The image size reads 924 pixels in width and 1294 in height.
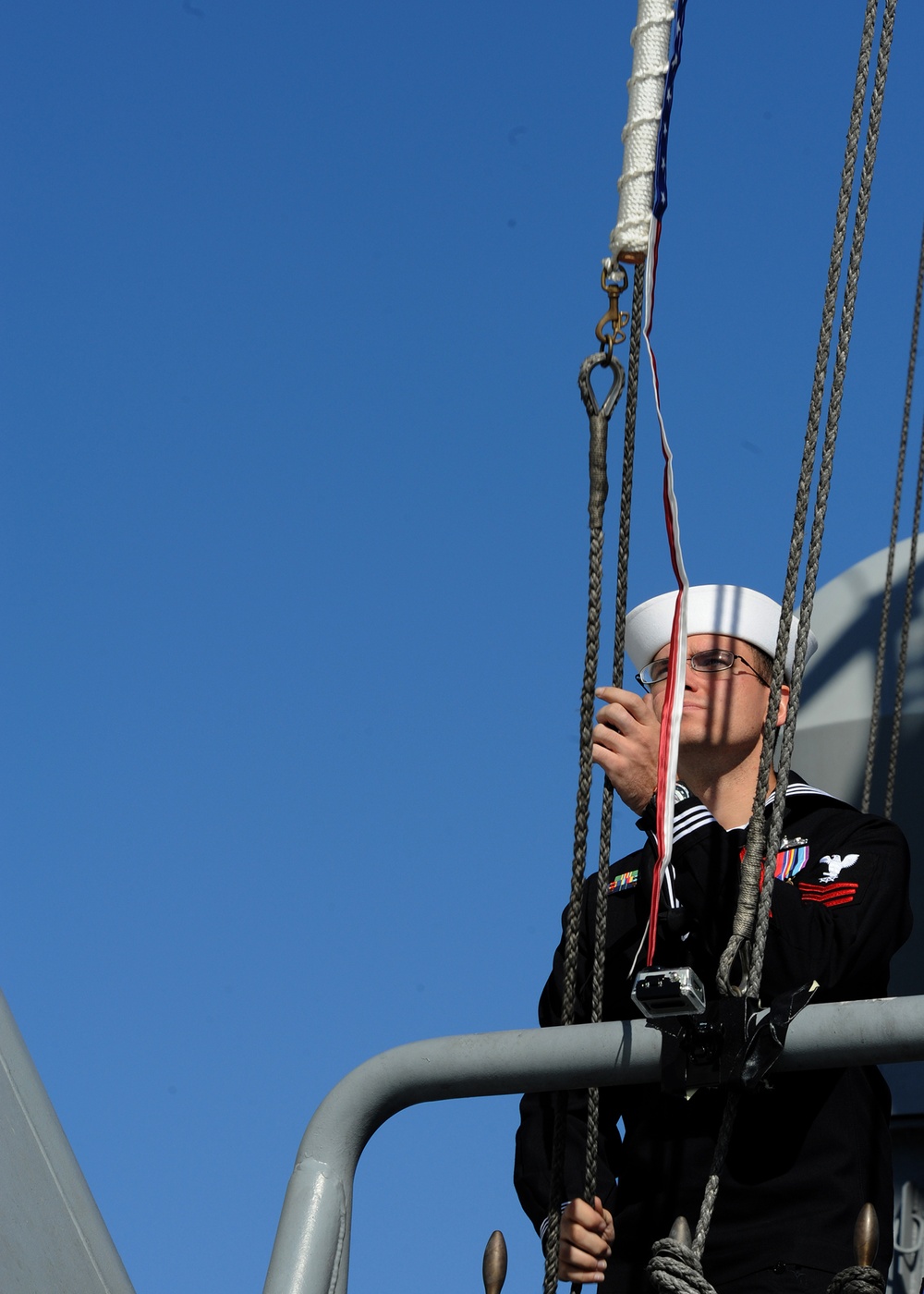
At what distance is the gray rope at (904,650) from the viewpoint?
20.4ft

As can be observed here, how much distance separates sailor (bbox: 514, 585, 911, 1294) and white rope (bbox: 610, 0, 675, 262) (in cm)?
73

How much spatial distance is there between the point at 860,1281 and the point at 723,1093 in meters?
0.52

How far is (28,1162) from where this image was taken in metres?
2.15

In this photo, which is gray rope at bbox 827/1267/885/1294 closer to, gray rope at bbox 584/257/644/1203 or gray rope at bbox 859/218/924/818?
gray rope at bbox 584/257/644/1203

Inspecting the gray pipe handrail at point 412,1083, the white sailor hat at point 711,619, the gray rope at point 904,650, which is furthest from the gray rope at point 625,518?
the gray rope at point 904,650

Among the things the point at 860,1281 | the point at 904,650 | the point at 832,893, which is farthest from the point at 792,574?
the point at 904,650

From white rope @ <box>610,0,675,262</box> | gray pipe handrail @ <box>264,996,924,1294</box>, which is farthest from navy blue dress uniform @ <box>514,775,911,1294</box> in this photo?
white rope @ <box>610,0,675,262</box>

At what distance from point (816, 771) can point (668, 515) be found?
4.35m

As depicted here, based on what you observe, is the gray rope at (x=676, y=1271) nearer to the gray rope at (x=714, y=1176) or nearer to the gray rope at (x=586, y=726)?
the gray rope at (x=714, y=1176)

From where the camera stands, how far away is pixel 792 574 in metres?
2.50

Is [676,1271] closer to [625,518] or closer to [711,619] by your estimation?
[625,518]

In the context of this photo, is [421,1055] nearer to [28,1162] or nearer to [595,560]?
[28,1162]

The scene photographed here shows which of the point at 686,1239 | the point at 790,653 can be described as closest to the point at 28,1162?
the point at 686,1239

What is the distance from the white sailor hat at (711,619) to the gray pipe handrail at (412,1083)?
50.9 inches
